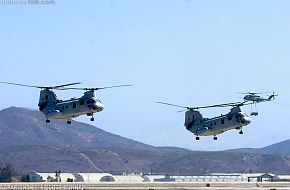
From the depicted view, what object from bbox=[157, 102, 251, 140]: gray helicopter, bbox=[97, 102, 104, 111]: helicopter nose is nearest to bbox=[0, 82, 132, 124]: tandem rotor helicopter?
bbox=[97, 102, 104, 111]: helicopter nose

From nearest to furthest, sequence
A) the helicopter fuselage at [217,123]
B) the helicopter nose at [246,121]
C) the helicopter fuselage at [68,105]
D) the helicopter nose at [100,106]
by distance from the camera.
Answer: the helicopter nose at [100,106] < the helicopter fuselage at [68,105] < the helicopter nose at [246,121] < the helicopter fuselage at [217,123]

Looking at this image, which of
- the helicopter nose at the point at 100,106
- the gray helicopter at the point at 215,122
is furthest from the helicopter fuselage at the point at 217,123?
the helicopter nose at the point at 100,106

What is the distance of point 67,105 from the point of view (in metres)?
154

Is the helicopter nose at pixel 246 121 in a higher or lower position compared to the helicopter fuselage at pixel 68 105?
lower

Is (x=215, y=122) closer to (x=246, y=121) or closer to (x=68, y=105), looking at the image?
(x=246, y=121)

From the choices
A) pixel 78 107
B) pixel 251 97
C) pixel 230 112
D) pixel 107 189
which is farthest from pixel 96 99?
pixel 251 97

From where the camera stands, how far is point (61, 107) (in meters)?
155

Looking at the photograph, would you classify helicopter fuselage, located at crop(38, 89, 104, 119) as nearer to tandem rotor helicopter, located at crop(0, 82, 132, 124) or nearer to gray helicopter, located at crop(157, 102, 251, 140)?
tandem rotor helicopter, located at crop(0, 82, 132, 124)

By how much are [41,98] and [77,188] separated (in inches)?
754

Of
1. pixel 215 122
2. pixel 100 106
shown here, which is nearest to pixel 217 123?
pixel 215 122

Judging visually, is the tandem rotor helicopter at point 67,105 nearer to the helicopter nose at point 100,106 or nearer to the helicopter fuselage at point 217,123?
the helicopter nose at point 100,106

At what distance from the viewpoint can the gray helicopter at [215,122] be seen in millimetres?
162375

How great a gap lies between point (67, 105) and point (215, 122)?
1213 inches

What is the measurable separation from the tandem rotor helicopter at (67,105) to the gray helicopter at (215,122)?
83.8ft
